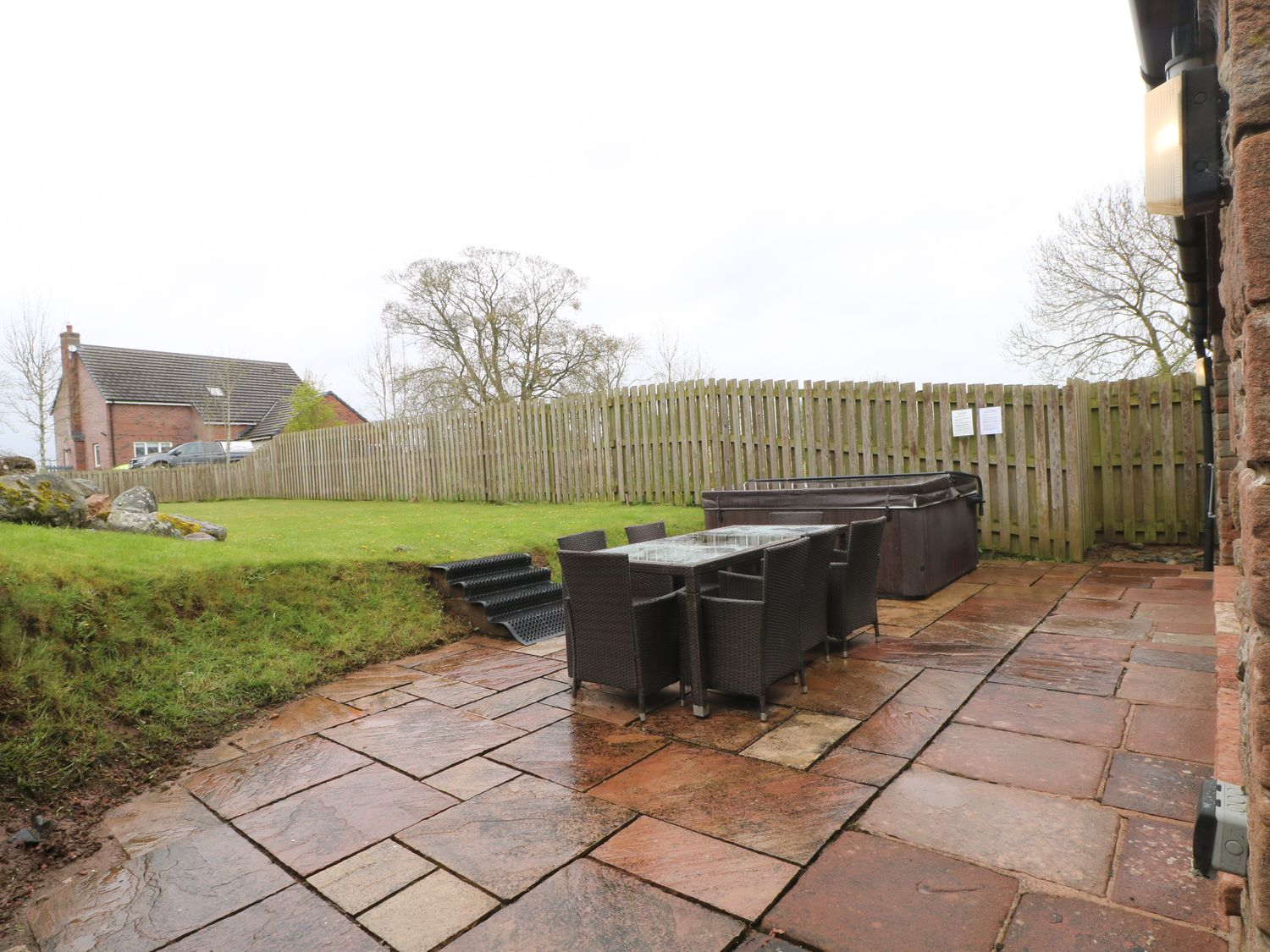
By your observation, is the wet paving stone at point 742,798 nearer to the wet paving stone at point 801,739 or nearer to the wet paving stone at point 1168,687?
the wet paving stone at point 801,739

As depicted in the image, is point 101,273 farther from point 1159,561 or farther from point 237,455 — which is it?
point 1159,561

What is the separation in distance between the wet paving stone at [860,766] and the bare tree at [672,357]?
20.9 metres

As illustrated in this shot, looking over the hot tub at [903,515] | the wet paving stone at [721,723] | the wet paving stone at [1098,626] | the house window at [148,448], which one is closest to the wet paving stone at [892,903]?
the wet paving stone at [721,723]

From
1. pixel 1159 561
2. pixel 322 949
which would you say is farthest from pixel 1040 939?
pixel 1159 561

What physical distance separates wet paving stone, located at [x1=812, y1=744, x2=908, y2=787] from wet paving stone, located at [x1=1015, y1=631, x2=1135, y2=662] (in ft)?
5.93

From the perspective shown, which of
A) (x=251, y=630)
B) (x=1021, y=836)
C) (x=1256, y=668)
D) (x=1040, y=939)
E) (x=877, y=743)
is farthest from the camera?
(x=251, y=630)

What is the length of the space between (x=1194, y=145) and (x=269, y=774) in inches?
142

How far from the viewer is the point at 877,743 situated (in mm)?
2939

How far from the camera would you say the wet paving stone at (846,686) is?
3.41 m

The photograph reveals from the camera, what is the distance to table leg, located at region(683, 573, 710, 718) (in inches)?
132

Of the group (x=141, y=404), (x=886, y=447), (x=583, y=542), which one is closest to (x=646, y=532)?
(x=583, y=542)

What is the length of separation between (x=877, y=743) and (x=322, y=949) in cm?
214

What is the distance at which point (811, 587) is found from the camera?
3.81 m

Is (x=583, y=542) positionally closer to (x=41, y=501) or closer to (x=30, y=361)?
(x=41, y=501)
